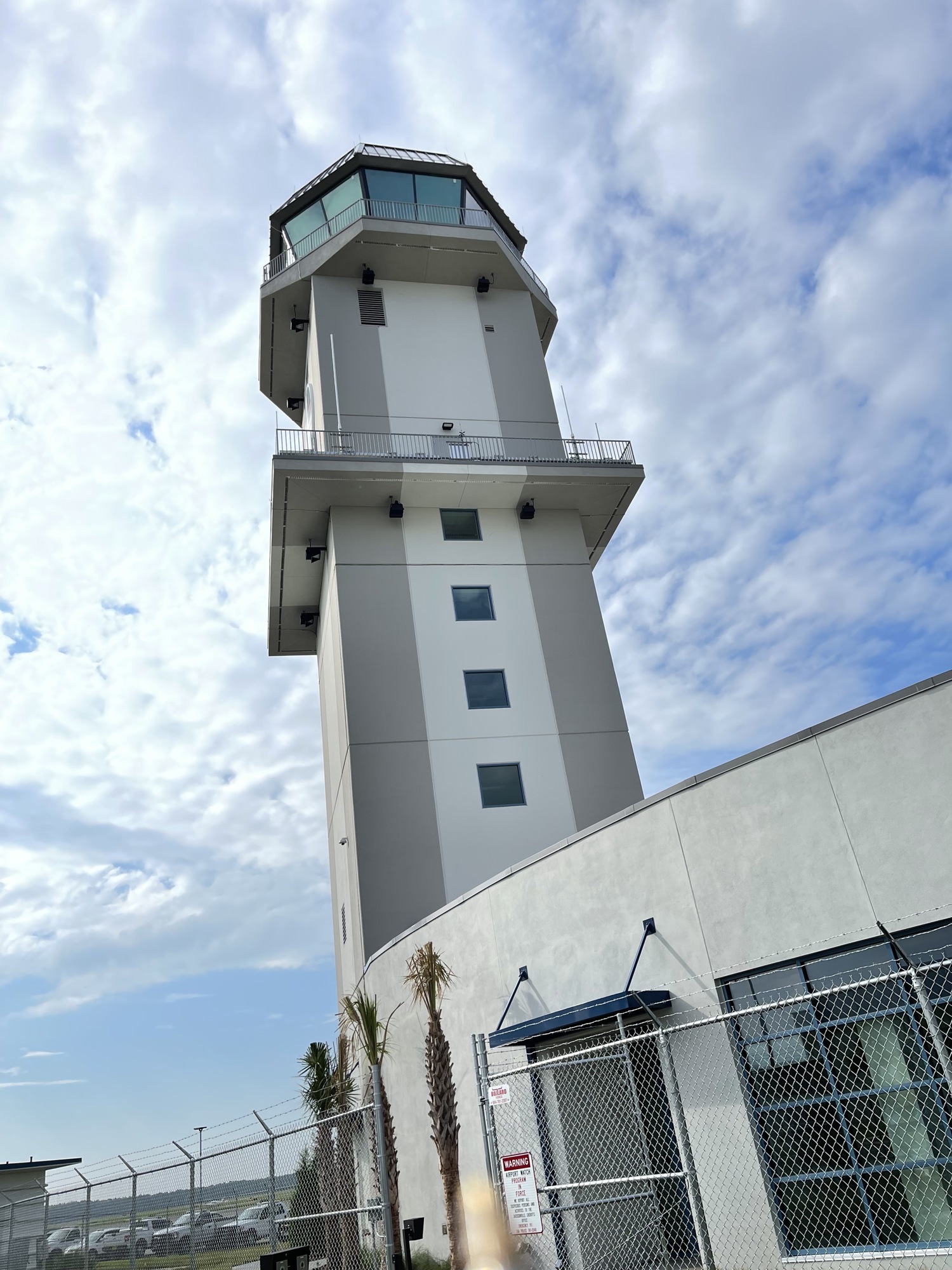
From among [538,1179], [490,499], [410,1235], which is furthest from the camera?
[490,499]

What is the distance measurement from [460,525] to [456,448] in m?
2.51

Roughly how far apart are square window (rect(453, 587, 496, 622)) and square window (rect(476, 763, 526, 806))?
4.51 meters

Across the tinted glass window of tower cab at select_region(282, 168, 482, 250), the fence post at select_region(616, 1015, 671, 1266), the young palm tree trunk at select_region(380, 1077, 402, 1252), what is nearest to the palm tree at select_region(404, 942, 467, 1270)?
the young palm tree trunk at select_region(380, 1077, 402, 1252)

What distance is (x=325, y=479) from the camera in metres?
28.4

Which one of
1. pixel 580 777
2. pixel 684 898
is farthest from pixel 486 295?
pixel 684 898

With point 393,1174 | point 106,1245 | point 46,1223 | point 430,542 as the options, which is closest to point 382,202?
point 430,542

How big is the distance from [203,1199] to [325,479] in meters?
18.9

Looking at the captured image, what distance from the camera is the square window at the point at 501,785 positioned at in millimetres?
25906

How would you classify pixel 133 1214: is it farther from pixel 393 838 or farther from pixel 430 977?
pixel 393 838

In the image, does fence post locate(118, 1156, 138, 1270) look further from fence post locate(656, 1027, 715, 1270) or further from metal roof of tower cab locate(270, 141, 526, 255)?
metal roof of tower cab locate(270, 141, 526, 255)

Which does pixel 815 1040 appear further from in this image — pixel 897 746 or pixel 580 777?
pixel 580 777

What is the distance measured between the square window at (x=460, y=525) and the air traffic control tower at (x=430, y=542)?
69mm

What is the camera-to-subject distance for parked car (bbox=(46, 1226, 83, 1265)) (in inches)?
835

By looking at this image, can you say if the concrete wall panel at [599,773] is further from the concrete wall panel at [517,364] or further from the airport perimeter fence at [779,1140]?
the airport perimeter fence at [779,1140]
